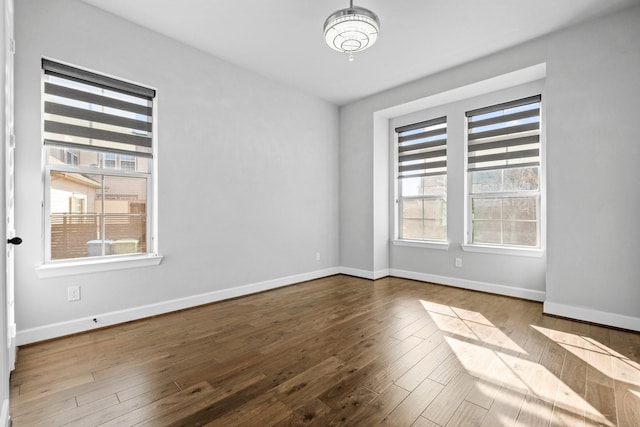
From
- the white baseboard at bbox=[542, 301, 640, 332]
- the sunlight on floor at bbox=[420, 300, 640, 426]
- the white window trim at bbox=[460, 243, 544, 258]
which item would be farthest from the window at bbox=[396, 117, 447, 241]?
the sunlight on floor at bbox=[420, 300, 640, 426]

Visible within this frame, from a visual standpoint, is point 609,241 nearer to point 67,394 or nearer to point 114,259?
point 67,394

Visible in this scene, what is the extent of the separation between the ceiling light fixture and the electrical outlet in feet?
10.2

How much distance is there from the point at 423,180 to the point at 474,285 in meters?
1.72

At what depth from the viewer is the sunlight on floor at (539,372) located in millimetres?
1698

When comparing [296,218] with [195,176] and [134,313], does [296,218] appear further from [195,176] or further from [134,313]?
[134,313]

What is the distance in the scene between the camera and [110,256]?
3045 millimetres

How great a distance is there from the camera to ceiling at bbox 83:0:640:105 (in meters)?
2.84

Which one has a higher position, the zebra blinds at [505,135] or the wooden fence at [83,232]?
the zebra blinds at [505,135]

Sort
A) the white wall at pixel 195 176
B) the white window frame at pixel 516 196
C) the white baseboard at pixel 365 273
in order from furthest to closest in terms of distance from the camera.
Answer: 1. the white baseboard at pixel 365 273
2. the white window frame at pixel 516 196
3. the white wall at pixel 195 176

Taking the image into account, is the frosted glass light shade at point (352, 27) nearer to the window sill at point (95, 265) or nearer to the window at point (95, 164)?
the window at point (95, 164)

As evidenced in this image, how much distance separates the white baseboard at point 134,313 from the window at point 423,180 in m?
2.18

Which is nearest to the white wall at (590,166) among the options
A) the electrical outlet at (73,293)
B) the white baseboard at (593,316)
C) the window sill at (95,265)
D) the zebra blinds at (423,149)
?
the white baseboard at (593,316)

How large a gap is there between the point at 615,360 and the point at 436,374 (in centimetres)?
138

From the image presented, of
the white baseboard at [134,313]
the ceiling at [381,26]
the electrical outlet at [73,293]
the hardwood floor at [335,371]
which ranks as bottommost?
the hardwood floor at [335,371]
